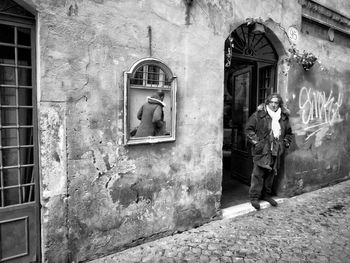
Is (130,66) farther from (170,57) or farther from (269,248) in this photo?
(269,248)

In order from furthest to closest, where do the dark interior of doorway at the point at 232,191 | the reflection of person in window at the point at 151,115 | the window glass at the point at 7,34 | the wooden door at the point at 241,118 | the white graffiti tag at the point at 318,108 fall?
the wooden door at the point at 241,118
the white graffiti tag at the point at 318,108
the dark interior of doorway at the point at 232,191
the reflection of person in window at the point at 151,115
the window glass at the point at 7,34

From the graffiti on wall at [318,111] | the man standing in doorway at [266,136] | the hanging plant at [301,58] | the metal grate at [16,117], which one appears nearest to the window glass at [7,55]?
the metal grate at [16,117]

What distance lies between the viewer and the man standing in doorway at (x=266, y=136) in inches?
181

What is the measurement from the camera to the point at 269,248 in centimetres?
344

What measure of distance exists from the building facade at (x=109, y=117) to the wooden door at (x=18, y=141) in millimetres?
11

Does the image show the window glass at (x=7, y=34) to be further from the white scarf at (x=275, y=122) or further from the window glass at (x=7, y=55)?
the white scarf at (x=275, y=122)

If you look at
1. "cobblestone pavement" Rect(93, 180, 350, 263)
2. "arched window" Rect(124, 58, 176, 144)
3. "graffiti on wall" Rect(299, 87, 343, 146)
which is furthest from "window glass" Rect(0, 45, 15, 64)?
"graffiti on wall" Rect(299, 87, 343, 146)

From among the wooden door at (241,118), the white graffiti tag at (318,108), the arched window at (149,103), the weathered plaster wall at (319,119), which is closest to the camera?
the arched window at (149,103)

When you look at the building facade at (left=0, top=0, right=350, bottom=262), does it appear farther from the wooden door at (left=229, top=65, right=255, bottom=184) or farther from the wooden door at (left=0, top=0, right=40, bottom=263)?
the wooden door at (left=229, top=65, right=255, bottom=184)

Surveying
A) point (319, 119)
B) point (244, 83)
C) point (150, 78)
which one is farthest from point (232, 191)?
point (150, 78)

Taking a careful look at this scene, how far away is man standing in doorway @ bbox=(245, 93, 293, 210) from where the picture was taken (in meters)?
4.59

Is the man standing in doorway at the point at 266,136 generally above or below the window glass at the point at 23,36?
below

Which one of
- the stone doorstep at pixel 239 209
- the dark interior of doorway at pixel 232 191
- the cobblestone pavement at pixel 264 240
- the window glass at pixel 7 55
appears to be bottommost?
the cobblestone pavement at pixel 264 240

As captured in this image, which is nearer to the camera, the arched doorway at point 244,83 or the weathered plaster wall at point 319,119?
the arched doorway at point 244,83
